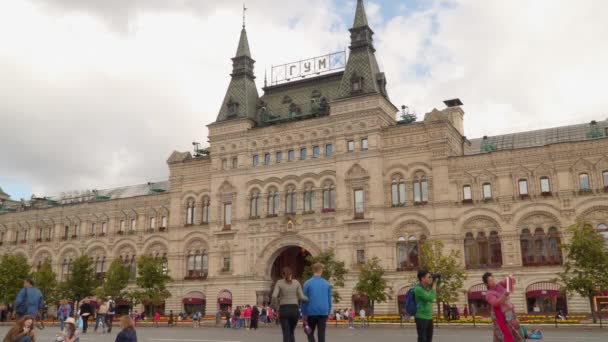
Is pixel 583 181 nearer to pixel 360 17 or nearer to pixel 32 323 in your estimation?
pixel 360 17

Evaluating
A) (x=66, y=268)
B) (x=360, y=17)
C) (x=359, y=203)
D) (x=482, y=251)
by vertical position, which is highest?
(x=360, y=17)

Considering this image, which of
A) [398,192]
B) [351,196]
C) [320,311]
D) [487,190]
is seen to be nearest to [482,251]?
[487,190]

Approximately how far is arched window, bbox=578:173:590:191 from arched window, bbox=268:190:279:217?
27513 mm

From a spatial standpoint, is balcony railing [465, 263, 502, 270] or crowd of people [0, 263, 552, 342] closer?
crowd of people [0, 263, 552, 342]

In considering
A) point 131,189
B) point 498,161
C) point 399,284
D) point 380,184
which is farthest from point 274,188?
point 131,189

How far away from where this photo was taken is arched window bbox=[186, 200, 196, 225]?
213ft

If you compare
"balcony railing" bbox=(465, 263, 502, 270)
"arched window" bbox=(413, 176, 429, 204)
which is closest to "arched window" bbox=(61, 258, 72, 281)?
"arched window" bbox=(413, 176, 429, 204)

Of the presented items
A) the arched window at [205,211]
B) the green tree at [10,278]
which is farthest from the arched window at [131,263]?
the arched window at [205,211]

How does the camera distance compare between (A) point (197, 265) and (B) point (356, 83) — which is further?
(A) point (197, 265)

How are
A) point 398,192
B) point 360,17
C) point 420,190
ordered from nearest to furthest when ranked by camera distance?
1. point 420,190
2. point 398,192
3. point 360,17

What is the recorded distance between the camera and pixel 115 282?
60969mm

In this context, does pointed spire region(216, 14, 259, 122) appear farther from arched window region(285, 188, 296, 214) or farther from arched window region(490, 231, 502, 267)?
arched window region(490, 231, 502, 267)

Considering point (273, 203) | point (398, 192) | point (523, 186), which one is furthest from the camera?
point (273, 203)

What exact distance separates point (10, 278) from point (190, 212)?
65.8 feet
